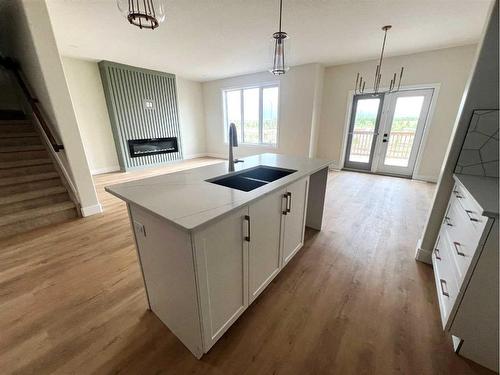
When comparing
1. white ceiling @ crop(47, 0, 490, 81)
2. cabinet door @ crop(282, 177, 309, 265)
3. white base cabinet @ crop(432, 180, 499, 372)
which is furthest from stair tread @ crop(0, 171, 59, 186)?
white base cabinet @ crop(432, 180, 499, 372)

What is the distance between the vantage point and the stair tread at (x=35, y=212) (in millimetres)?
2525

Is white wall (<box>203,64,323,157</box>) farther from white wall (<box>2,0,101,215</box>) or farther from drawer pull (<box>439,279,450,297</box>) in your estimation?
white wall (<box>2,0,101,215</box>)

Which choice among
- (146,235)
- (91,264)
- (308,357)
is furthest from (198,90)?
(308,357)

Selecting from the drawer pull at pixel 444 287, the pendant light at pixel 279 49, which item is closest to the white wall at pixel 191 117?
the pendant light at pixel 279 49

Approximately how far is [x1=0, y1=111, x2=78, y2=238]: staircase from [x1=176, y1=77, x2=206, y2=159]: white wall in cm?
386

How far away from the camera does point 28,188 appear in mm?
3002

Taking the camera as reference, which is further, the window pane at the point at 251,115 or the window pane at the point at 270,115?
the window pane at the point at 251,115

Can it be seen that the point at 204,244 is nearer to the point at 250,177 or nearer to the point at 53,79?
the point at 250,177

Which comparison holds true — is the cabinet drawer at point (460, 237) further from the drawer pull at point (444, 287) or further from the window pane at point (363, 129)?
the window pane at point (363, 129)

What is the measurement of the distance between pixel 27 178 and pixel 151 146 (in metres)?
3.21

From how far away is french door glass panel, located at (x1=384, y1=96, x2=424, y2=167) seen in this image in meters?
4.52

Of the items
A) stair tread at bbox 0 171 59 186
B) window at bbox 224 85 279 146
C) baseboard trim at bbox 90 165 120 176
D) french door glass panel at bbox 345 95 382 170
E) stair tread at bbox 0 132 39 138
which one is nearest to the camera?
stair tread at bbox 0 171 59 186

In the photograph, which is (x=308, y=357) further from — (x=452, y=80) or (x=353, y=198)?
(x=452, y=80)

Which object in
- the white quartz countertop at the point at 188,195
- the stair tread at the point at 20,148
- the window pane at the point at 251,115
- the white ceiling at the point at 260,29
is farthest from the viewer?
the window pane at the point at 251,115
